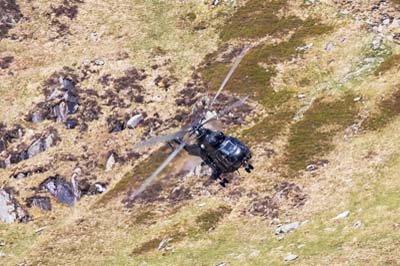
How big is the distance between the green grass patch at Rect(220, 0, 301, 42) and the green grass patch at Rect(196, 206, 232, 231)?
26094mm

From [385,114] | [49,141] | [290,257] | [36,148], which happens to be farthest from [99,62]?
[290,257]

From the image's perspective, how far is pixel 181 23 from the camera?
6944cm

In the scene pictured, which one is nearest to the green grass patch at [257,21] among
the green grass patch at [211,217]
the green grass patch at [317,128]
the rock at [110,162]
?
the green grass patch at [317,128]

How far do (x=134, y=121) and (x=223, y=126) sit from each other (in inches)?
382

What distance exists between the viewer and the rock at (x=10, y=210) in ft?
153

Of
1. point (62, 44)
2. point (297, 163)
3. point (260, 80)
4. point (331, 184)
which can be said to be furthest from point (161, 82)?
point (331, 184)

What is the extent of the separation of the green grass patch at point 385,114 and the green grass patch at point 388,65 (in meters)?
3.94

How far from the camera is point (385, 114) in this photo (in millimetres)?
43562

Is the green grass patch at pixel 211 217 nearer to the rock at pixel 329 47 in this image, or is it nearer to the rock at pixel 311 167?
the rock at pixel 311 167

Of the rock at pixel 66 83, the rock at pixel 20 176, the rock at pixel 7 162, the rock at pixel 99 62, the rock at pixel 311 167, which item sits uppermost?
the rock at pixel 99 62

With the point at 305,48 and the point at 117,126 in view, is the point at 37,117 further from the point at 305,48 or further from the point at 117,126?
the point at 305,48

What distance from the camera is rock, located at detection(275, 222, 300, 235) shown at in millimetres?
34906

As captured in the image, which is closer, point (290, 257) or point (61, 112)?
point (290, 257)

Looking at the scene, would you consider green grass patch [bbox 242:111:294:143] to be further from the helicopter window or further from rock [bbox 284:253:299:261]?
the helicopter window
